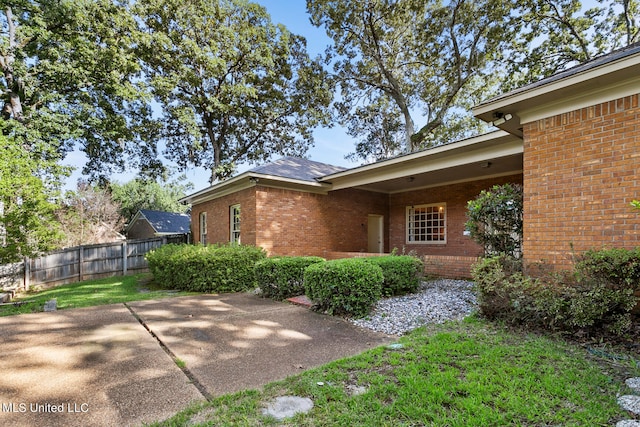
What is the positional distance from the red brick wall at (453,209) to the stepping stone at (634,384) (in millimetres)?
7486

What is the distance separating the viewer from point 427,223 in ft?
39.3

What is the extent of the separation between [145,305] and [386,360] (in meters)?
5.50

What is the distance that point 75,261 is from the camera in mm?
12156

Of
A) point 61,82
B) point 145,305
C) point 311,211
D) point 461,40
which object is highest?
point 461,40

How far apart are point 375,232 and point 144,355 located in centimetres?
1075

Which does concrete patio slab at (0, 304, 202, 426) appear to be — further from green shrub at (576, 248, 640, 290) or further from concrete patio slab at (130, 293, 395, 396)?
green shrub at (576, 248, 640, 290)

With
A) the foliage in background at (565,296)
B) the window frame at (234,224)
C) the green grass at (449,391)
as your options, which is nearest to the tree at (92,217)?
the window frame at (234,224)

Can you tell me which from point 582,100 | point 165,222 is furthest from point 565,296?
point 165,222

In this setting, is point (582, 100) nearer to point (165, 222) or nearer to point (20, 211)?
point (20, 211)

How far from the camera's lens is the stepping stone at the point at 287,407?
7.89ft

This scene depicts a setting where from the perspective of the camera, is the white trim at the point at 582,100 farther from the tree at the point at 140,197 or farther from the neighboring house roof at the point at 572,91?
the tree at the point at 140,197

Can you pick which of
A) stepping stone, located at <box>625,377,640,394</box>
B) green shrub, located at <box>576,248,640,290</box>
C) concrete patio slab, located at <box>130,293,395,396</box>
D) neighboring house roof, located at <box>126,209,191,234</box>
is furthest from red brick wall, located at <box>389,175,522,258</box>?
neighboring house roof, located at <box>126,209,191,234</box>

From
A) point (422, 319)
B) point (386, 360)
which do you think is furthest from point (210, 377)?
point (422, 319)

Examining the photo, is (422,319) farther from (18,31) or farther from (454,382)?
(18,31)
